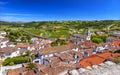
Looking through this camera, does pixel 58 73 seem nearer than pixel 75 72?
No

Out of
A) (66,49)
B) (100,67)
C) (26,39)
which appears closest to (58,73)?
(100,67)

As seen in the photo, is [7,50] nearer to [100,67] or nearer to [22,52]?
[22,52]

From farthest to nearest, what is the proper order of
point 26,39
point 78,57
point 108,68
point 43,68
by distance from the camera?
point 26,39 < point 78,57 < point 43,68 < point 108,68

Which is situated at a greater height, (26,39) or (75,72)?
(75,72)

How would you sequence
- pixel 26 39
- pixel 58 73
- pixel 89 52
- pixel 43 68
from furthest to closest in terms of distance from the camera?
pixel 26 39, pixel 89 52, pixel 43 68, pixel 58 73

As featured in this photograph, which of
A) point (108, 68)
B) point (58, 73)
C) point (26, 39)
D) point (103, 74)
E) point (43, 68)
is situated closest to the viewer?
point (103, 74)

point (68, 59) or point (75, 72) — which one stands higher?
point (75, 72)

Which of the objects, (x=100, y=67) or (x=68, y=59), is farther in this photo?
(x=68, y=59)

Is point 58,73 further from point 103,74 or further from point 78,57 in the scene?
point 103,74

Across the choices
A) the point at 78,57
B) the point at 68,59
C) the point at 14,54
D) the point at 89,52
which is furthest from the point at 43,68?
the point at 14,54
